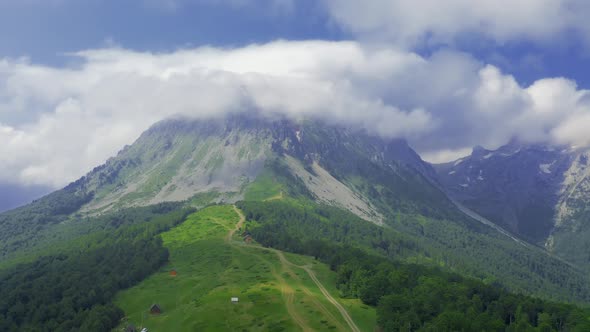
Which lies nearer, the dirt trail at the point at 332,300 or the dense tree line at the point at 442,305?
the dense tree line at the point at 442,305

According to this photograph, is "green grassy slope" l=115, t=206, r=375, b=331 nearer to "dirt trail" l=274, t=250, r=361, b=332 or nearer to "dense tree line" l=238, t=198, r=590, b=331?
"dirt trail" l=274, t=250, r=361, b=332

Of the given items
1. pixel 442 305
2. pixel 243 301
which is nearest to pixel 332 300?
pixel 243 301

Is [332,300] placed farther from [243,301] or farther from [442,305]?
[442,305]

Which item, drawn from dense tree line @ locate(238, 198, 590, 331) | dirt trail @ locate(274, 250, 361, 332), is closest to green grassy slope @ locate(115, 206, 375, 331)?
dirt trail @ locate(274, 250, 361, 332)

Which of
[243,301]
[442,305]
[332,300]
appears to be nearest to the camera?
[442,305]

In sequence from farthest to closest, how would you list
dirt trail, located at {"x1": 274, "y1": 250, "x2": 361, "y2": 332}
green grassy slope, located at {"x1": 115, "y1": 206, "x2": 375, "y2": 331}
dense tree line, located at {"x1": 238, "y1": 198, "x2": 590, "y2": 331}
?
green grassy slope, located at {"x1": 115, "y1": 206, "x2": 375, "y2": 331}, dirt trail, located at {"x1": 274, "y1": 250, "x2": 361, "y2": 332}, dense tree line, located at {"x1": 238, "y1": 198, "x2": 590, "y2": 331}

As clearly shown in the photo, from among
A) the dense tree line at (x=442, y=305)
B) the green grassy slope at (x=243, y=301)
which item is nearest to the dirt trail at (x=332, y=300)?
the green grassy slope at (x=243, y=301)

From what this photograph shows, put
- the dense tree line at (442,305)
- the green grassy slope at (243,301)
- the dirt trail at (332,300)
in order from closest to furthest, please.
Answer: the dense tree line at (442,305) < the dirt trail at (332,300) < the green grassy slope at (243,301)

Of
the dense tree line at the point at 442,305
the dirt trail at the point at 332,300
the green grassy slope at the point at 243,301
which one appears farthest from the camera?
the green grassy slope at the point at 243,301

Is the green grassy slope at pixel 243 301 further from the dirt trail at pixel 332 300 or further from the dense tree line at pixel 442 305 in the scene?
the dense tree line at pixel 442 305

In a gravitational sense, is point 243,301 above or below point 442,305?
below

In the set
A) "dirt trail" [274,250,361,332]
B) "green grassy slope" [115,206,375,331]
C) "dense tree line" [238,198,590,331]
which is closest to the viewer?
"dense tree line" [238,198,590,331]

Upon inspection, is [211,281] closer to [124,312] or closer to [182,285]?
[182,285]
